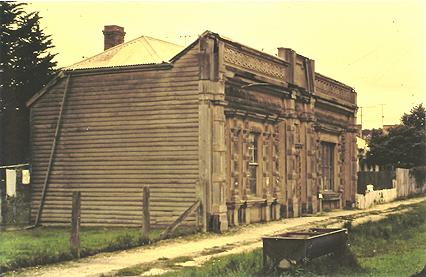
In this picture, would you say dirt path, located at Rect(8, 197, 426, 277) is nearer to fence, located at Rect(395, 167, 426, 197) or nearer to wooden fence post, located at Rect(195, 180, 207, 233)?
wooden fence post, located at Rect(195, 180, 207, 233)

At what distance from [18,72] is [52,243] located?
12626 mm

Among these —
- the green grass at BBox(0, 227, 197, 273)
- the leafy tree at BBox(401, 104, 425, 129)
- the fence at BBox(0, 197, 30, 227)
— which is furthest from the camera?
→ the leafy tree at BBox(401, 104, 425, 129)

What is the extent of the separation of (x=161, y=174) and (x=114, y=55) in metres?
5.30

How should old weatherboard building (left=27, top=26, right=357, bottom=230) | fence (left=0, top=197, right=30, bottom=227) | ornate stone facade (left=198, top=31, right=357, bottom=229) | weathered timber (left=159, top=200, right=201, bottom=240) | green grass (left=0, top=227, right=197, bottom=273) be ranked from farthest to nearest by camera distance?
fence (left=0, top=197, right=30, bottom=227)
ornate stone facade (left=198, top=31, right=357, bottom=229)
old weatherboard building (left=27, top=26, right=357, bottom=230)
weathered timber (left=159, top=200, right=201, bottom=240)
green grass (left=0, top=227, right=197, bottom=273)

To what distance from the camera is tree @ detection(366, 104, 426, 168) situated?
5344cm

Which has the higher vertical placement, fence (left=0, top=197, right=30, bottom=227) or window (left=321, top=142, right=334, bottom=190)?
window (left=321, top=142, right=334, bottom=190)

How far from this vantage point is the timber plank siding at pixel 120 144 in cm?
1945

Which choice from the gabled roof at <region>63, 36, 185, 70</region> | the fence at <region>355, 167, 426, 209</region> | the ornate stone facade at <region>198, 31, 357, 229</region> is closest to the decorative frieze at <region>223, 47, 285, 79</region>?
the ornate stone facade at <region>198, 31, 357, 229</region>

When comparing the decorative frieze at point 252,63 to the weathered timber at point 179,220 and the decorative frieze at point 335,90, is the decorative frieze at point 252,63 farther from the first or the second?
the weathered timber at point 179,220

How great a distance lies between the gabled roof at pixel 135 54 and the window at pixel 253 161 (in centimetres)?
428

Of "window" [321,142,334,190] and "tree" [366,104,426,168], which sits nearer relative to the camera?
"window" [321,142,334,190]

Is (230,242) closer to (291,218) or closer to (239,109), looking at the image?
(239,109)

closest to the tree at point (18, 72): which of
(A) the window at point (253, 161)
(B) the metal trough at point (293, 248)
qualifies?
(A) the window at point (253, 161)

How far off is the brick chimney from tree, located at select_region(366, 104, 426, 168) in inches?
A: 1373
